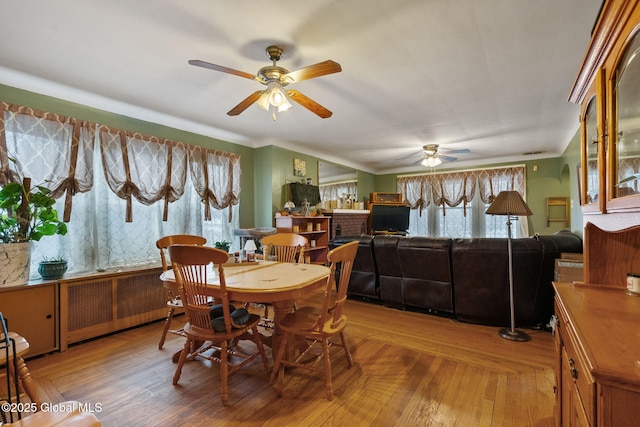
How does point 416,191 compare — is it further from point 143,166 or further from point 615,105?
point 615,105

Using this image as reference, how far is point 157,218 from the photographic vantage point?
372cm

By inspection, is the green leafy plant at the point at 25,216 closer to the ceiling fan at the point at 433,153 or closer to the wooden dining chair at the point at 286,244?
the wooden dining chair at the point at 286,244

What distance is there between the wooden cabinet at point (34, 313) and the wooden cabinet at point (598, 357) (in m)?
3.50

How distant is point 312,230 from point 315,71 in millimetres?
3528

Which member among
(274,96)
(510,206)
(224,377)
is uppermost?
(274,96)

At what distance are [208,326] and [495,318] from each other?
9.16 feet

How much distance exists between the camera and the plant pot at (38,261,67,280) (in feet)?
8.50

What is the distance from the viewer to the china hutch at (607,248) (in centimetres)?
71

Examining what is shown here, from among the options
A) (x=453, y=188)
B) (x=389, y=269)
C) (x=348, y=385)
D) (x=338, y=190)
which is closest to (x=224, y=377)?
(x=348, y=385)

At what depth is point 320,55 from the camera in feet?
7.83

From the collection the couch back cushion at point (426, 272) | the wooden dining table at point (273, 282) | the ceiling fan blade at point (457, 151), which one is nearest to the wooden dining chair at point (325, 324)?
the wooden dining table at point (273, 282)

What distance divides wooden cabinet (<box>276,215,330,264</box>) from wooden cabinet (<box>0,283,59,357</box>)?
2809mm

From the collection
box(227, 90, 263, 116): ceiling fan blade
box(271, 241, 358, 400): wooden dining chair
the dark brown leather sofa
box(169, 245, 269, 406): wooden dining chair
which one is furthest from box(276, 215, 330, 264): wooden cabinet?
box(169, 245, 269, 406): wooden dining chair

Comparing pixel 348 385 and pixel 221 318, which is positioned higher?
pixel 221 318
